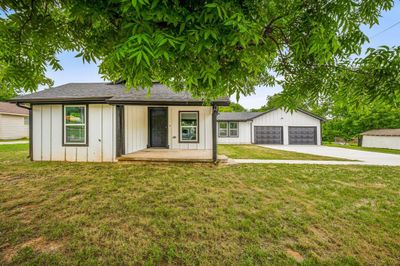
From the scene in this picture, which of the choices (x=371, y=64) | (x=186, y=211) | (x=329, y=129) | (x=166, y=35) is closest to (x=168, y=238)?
(x=186, y=211)

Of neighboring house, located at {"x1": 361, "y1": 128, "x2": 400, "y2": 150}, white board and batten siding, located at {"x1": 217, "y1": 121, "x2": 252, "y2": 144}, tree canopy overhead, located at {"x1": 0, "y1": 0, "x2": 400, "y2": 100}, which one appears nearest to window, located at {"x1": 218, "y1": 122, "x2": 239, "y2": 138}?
white board and batten siding, located at {"x1": 217, "y1": 121, "x2": 252, "y2": 144}

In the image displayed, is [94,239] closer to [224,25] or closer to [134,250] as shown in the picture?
[134,250]

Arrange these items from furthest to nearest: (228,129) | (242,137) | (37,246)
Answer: (228,129), (242,137), (37,246)

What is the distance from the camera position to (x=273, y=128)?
19297 mm

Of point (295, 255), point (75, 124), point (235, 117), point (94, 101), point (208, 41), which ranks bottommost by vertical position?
point (295, 255)

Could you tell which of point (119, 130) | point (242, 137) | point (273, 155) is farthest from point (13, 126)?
point (273, 155)

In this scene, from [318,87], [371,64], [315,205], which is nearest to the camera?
[371,64]

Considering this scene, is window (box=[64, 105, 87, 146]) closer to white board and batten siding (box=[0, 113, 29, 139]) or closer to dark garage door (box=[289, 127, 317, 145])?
white board and batten siding (box=[0, 113, 29, 139])

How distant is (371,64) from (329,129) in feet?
99.8

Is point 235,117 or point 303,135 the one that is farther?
point 235,117

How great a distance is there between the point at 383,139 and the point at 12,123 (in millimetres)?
34745

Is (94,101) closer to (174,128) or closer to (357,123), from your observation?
(174,128)

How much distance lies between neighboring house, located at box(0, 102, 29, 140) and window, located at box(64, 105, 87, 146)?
15.6 meters

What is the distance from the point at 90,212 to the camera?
3.39 metres
